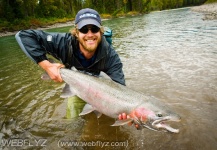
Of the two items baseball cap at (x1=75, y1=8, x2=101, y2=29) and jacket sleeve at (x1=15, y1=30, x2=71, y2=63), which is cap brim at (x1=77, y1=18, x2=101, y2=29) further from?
jacket sleeve at (x1=15, y1=30, x2=71, y2=63)

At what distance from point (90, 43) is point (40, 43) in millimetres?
983

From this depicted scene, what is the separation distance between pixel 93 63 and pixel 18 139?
6.52 feet

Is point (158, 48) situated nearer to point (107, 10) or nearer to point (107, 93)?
point (107, 93)

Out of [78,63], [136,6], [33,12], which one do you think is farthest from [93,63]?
[136,6]

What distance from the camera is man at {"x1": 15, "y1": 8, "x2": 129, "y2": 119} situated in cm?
364

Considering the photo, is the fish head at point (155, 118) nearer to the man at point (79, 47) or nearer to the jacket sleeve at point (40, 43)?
the man at point (79, 47)

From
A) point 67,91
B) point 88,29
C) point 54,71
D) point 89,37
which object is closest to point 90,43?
point 89,37

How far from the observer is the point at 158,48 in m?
11.5

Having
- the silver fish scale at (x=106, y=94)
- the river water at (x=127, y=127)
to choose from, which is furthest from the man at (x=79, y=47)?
the river water at (x=127, y=127)

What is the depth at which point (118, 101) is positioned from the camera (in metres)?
3.10

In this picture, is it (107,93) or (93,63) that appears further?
(93,63)

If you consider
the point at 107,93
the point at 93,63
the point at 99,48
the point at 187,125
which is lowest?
the point at 187,125

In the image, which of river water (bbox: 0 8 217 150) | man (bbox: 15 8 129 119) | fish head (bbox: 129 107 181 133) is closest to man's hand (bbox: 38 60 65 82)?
man (bbox: 15 8 129 119)

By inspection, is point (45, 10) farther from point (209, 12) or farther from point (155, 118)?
point (155, 118)
